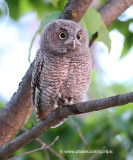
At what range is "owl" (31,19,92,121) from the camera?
8.28 feet

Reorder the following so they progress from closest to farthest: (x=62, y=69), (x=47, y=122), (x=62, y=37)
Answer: (x=47, y=122) < (x=62, y=69) < (x=62, y=37)

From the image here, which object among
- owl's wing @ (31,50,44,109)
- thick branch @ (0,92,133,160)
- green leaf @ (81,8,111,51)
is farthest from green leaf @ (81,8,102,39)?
thick branch @ (0,92,133,160)

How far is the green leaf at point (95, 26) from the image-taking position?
234 cm

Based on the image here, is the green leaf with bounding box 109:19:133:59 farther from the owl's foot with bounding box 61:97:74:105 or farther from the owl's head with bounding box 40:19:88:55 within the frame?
the owl's foot with bounding box 61:97:74:105

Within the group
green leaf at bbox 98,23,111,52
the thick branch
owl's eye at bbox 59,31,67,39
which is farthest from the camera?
owl's eye at bbox 59,31,67,39

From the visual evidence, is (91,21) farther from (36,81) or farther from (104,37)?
(36,81)

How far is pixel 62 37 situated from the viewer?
2693mm

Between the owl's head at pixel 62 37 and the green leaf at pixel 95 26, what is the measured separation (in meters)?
0.10

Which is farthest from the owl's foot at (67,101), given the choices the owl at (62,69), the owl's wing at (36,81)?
the owl's wing at (36,81)

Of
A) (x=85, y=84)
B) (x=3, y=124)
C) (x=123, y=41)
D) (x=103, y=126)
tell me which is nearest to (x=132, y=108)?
(x=103, y=126)

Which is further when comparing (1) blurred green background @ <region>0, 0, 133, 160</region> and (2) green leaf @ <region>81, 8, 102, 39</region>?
(1) blurred green background @ <region>0, 0, 133, 160</region>

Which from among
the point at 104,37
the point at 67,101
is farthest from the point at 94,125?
the point at 104,37

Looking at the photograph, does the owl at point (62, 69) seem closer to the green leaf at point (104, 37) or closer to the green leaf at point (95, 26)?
the green leaf at point (95, 26)

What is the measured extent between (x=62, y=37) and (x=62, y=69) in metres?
0.32
